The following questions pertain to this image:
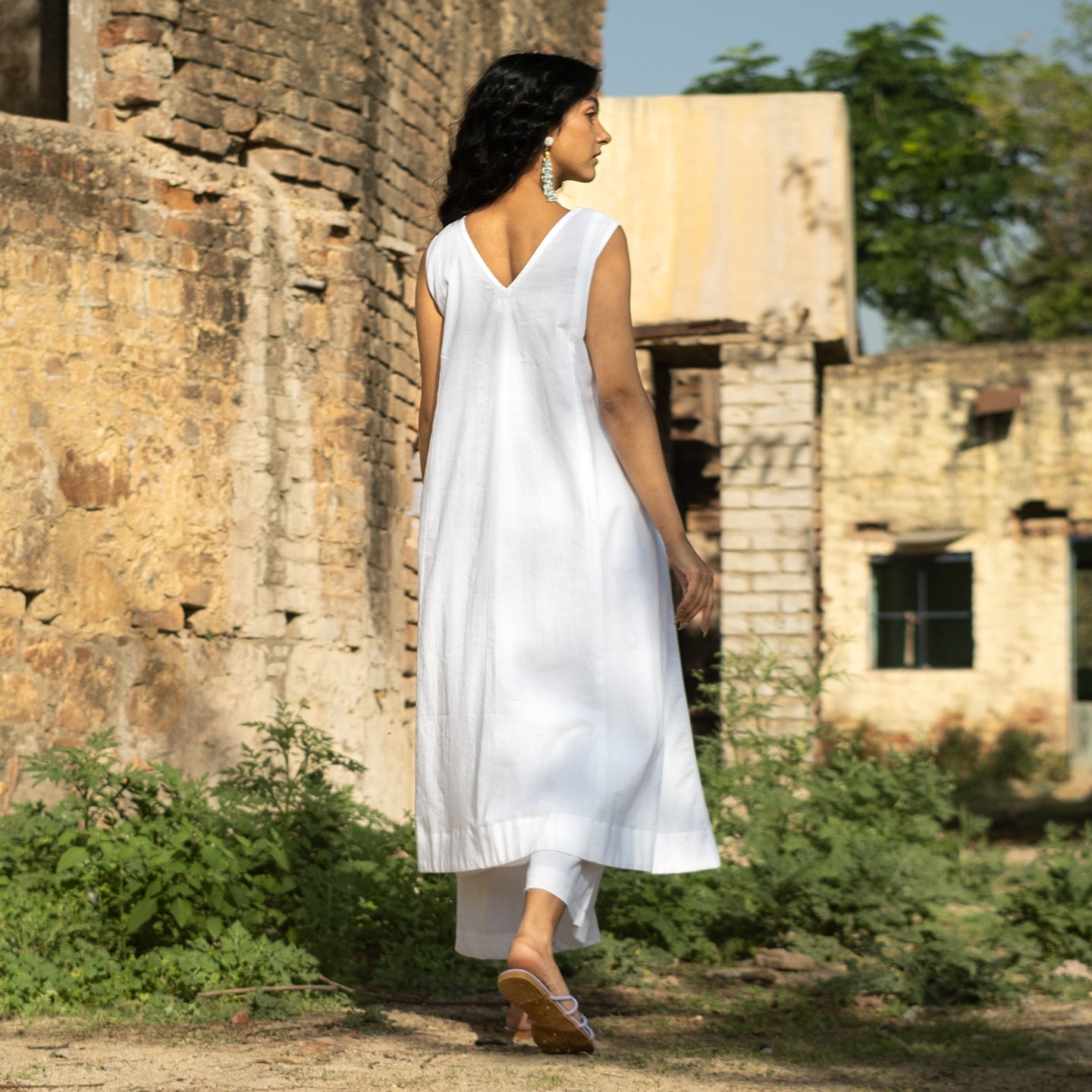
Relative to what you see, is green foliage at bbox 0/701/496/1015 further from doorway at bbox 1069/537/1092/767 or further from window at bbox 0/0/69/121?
doorway at bbox 1069/537/1092/767

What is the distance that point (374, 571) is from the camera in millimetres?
5887

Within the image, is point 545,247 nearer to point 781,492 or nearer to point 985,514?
point 781,492

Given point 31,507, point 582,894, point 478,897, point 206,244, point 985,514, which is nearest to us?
point 582,894

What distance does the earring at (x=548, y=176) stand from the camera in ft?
9.51

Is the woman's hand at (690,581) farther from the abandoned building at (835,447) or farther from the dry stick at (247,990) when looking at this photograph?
the abandoned building at (835,447)

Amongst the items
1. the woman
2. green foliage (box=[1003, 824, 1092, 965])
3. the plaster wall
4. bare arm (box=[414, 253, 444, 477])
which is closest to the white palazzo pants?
the woman

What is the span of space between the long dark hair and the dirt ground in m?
1.67

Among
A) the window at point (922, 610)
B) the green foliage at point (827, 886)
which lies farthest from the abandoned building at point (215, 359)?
the window at point (922, 610)

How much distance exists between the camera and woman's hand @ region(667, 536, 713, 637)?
8.97ft

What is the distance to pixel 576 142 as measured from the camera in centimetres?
291

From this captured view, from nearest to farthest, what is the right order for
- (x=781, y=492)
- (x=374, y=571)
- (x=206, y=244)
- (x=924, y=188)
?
(x=206, y=244) → (x=374, y=571) → (x=781, y=492) → (x=924, y=188)

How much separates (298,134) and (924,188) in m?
16.6

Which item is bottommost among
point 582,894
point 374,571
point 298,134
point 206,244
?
point 582,894

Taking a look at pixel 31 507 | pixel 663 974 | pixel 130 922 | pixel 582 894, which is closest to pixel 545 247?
pixel 582 894
